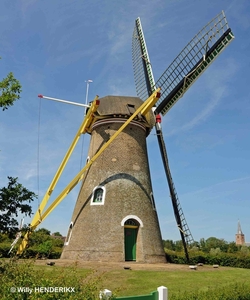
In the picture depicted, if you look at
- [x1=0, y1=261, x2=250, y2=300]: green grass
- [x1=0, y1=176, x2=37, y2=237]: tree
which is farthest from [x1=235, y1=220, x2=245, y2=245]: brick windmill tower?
[x1=0, y1=176, x2=37, y2=237]: tree

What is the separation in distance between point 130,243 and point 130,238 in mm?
253

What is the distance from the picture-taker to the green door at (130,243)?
1625cm

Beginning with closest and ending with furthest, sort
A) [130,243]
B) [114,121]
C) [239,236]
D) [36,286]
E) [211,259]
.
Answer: [36,286] → [130,243] → [114,121] → [211,259] → [239,236]

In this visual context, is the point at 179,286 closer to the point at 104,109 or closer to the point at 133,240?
the point at 133,240

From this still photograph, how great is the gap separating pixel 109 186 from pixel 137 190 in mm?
1562

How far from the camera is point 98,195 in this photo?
16.9 meters

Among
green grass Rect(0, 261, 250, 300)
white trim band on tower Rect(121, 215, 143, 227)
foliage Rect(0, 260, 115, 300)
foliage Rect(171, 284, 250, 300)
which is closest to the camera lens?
foliage Rect(0, 260, 115, 300)

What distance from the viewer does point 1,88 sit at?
7.60m

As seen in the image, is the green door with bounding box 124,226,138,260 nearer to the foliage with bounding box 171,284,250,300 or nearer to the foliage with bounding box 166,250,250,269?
the foliage with bounding box 166,250,250,269

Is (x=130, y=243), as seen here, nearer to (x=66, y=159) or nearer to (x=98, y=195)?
(x=98, y=195)

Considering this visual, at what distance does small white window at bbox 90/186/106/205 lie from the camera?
16.7 meters

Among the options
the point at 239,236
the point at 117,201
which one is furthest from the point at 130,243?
the point at 239,236

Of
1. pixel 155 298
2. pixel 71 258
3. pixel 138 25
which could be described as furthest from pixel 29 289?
pixel 138 25

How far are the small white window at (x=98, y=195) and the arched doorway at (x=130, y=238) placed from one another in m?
1.80
